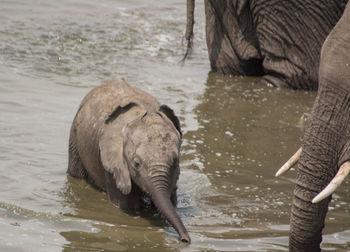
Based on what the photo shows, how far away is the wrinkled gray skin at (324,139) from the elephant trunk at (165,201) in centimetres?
81

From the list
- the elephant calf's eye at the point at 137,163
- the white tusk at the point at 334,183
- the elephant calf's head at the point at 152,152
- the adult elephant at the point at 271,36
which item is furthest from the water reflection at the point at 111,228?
the adult elephant at the point at 271,36

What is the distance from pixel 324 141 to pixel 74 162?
232 cm

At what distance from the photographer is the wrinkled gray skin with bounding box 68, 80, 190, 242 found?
5.27 metres

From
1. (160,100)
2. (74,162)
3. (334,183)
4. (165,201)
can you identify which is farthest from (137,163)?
(160,100)

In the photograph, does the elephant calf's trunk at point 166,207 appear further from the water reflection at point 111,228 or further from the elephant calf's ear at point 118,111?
the elephant calf's ear at point 118,111

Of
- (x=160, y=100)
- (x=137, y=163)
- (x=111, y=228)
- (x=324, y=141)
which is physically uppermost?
(x=324, y=141)

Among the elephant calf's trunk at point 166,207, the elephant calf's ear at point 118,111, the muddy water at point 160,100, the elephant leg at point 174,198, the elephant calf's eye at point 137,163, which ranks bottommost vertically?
the muddy water at point 160,100

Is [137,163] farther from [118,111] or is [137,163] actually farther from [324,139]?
[324,139]

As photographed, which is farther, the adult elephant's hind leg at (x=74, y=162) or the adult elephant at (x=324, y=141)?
the adult elephant's hind leg at (x=74, y=162)

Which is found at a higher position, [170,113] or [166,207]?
[170,113]

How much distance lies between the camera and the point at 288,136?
7.33m

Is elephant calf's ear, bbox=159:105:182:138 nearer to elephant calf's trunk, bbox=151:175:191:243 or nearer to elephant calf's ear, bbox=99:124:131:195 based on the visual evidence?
elephant calf's ear, bbox=99:124:131:195

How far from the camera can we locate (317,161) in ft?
14.0

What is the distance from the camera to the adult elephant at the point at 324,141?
13.8 feet
